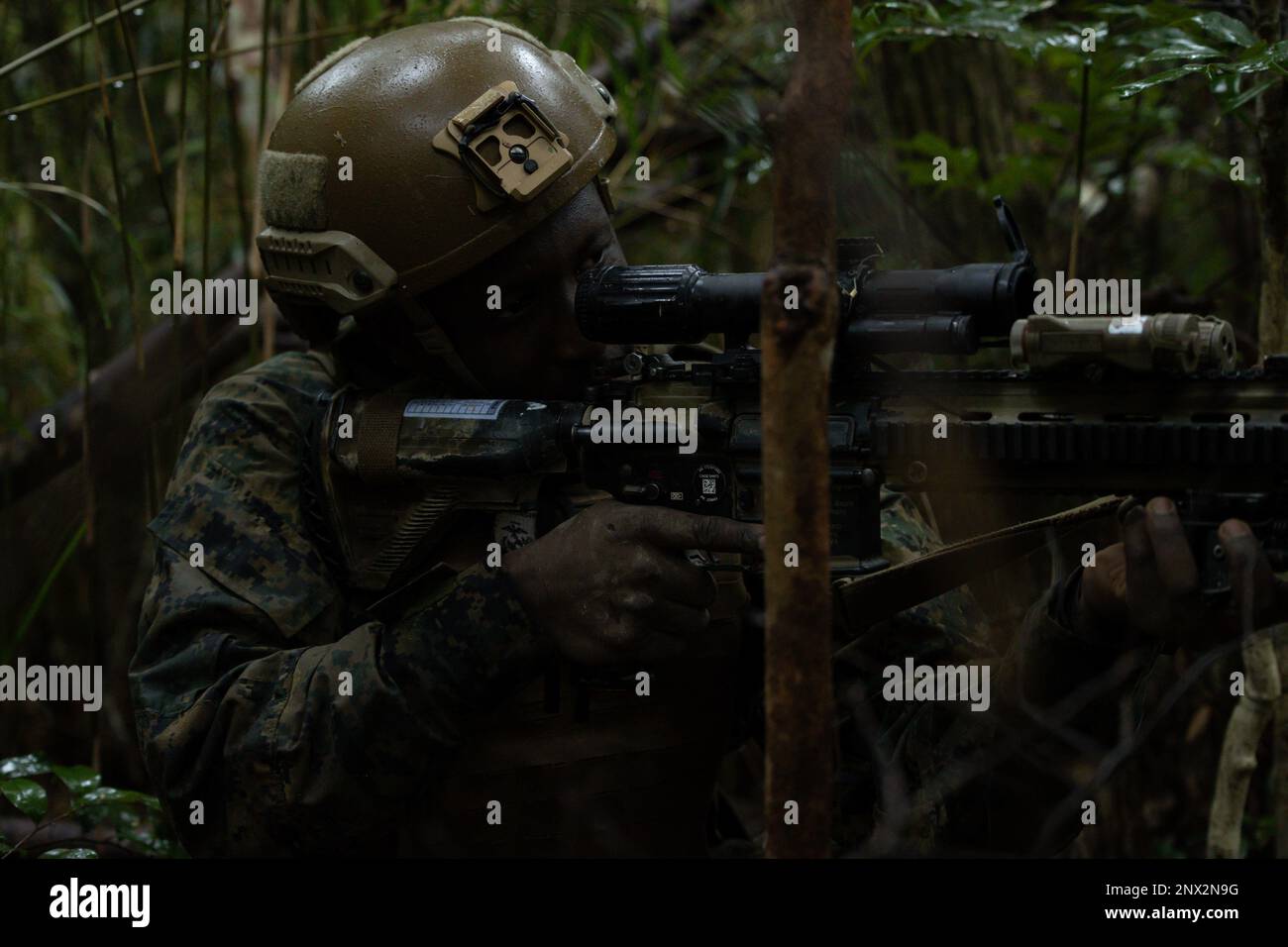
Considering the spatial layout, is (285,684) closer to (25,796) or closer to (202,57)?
(25,796)

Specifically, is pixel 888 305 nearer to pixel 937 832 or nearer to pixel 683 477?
pixel 683 477

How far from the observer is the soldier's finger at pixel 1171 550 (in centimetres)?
160

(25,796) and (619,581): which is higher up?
(619,581)

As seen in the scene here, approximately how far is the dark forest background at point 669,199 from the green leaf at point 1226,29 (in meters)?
0.01

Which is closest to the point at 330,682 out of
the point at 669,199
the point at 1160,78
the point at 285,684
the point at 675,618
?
the point at 285,684

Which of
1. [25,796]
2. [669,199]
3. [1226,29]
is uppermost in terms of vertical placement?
[669,199]

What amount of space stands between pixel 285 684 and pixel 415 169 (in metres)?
0.84

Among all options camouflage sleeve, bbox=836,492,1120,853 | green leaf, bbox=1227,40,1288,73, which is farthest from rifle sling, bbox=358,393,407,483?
green leaf, bbox=1227,40,1288,73

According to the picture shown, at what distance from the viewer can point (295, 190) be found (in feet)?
7.19

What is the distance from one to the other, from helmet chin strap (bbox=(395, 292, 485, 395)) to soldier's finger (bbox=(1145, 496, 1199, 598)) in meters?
1.13
